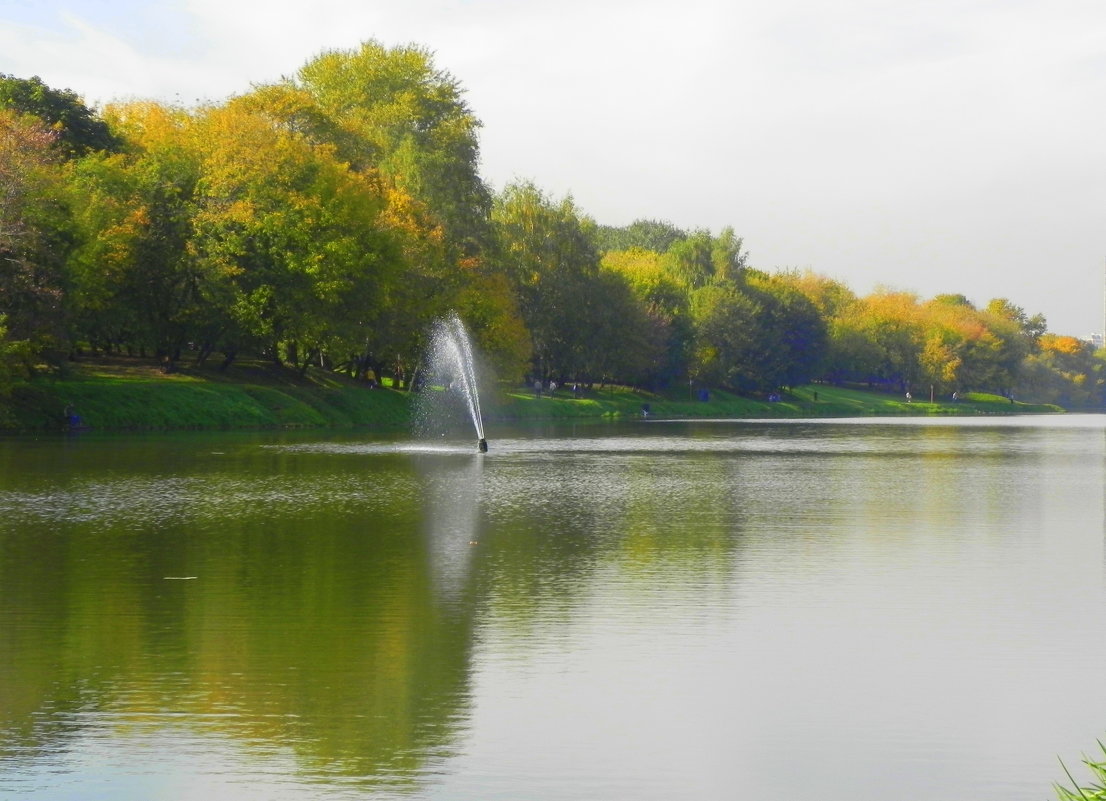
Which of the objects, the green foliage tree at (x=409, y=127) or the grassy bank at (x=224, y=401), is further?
the green foliage tree at (x=409, y=127)

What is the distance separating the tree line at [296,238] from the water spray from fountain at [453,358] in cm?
119

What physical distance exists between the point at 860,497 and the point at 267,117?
186 ft

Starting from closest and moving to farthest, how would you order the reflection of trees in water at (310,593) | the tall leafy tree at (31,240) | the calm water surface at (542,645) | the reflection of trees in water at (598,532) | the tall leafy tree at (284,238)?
the calm water surface at (542,645) < the reflection of trees in water at (310,593) < the reflection of trees in water at (598,532) < the tall leafy tree at (31,240) < the tall leafy tree at (284,238)

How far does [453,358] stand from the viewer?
101 meters

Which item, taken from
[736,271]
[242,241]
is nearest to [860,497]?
[242,241]

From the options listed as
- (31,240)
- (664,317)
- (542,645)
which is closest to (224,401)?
(31,240)

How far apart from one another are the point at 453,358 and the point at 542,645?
276 ft

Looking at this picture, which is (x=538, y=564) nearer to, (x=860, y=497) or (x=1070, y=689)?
(x=1070, y=689)

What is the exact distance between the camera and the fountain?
90875 mm

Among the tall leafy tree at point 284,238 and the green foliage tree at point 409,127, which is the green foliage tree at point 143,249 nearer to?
the tall leafy tree at point 284,238

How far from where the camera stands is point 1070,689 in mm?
15188

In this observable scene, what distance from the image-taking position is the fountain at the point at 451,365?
90875 millimetres

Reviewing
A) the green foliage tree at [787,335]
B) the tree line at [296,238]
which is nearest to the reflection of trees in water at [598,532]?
the tree line at [296,238]

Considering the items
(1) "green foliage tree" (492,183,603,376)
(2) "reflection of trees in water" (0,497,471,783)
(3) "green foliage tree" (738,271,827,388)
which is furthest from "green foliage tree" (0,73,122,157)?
(3) "green foliage tree" (738,271,827,388)
